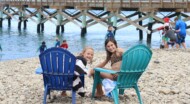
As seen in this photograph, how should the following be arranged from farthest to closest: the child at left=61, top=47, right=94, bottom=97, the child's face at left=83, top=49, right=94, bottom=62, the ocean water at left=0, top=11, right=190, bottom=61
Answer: the ocean water at left=0, top=11, right=190, bottom=61
the child's face at left=83, top=49, right=94, bottom=62
the child at left=61, top=47, right=94, bottom=97

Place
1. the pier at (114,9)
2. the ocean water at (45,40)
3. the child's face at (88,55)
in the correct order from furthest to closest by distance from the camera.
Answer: the pier at (114,9), the ocean water at (45,40), the child's face at (88,55)

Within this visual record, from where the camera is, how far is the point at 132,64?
21.5 feet

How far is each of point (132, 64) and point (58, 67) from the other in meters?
0.99

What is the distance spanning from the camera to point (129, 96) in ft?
24.8

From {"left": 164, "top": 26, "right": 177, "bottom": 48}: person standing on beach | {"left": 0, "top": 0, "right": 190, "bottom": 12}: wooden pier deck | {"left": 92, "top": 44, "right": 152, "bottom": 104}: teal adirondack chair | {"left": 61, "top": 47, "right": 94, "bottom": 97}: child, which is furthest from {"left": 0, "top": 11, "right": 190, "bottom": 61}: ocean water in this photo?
{"left": 92, "top": 44, "right": 152, "bottom": 104}: teal adirondack chair

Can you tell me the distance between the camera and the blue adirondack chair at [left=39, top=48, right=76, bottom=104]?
641 centimetres

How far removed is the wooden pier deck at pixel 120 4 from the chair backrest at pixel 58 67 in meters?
19.3

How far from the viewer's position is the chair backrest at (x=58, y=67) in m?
6.40

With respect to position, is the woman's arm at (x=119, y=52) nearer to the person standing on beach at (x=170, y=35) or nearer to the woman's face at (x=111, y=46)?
the woman's face at (x=111, y=46)

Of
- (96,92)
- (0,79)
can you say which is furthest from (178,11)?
(96,92)

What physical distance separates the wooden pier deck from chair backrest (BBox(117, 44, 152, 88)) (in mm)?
18900

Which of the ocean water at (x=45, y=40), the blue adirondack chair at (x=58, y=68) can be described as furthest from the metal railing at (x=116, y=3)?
the blue adirondack chair at (x=58, y=68)

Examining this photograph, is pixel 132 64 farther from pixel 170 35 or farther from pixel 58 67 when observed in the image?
pixel 170 35

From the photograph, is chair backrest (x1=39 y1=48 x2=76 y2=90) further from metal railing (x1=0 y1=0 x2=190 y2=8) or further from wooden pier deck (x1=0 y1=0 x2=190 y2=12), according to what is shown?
metal railing (x1=0 y1=0 x2=190 y2=8)
